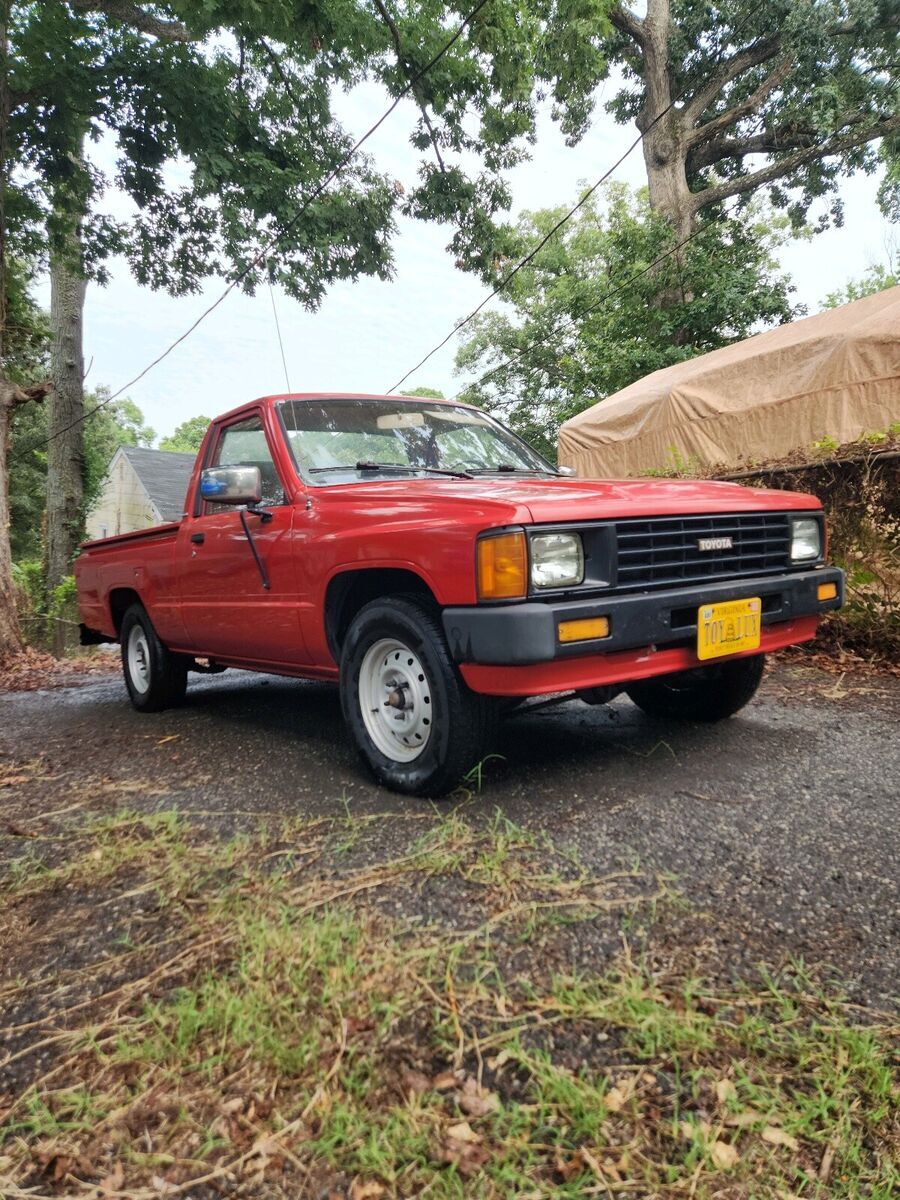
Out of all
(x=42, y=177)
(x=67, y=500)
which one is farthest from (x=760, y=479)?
(x=67, y=500)

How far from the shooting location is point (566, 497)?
2764 millimetres

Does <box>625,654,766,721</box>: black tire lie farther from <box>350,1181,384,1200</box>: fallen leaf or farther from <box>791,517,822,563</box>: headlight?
<box>350,1181,384,1200</box>: fallen leaf

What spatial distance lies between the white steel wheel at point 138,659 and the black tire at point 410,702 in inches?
104

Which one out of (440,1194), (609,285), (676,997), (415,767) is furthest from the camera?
(609,285)

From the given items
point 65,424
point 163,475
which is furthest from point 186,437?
point 65,424

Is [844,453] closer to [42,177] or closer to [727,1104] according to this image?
[727,1104]

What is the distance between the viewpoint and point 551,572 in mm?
2564

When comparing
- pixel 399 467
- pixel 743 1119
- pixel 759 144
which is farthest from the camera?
pixel 759 144

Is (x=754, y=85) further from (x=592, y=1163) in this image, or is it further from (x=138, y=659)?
(x=592, y=1163)

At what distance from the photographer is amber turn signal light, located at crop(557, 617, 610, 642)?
247cm

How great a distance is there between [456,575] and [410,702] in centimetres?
61

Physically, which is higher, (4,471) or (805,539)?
(4,471)

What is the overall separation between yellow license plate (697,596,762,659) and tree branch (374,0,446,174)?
9745mm

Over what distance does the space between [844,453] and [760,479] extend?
0.60 meters
